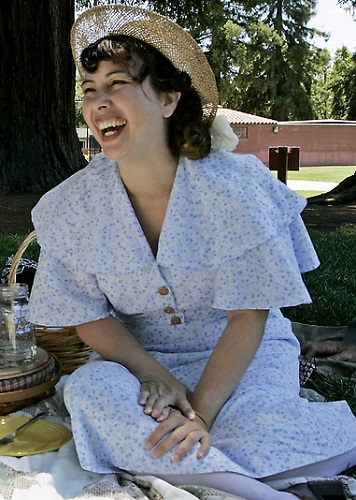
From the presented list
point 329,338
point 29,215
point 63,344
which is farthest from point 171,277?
point 29,215

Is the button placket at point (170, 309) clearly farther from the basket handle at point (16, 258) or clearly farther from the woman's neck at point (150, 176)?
the basket handle at point (16, 258)

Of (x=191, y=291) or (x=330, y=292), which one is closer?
(x=191, y=291)

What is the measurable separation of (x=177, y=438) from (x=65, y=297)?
27.7 inches

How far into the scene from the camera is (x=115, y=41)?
2379mm

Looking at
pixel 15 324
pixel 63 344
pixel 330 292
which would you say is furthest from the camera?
pixel 330 292

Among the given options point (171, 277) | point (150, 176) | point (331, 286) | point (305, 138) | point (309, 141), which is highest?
point (150, 176)

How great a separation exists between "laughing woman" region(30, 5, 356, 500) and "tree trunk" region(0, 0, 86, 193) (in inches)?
260

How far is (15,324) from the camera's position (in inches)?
109

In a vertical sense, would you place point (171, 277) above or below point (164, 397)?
above

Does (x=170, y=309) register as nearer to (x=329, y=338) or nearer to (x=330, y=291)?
(x=329, y=338)

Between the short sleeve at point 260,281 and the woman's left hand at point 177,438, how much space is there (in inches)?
16.6

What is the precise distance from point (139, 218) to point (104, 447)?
792mm

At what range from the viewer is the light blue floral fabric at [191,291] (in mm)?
2117

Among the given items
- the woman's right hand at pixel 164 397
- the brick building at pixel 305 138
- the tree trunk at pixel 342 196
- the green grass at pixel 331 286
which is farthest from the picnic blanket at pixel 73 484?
the brick building at pixel 305 138
